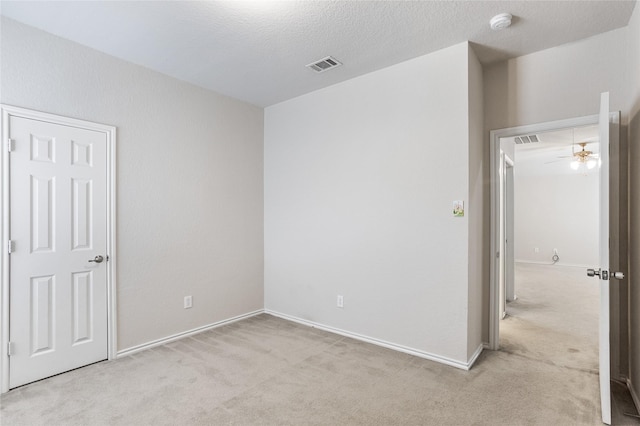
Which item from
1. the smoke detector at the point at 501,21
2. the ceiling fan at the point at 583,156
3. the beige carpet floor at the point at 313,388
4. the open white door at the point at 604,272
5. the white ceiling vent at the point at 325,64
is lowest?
the beige carpet floor at the point at 313,388

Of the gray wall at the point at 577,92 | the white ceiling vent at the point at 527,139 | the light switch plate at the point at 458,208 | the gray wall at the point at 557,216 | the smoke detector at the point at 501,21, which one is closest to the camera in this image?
the smoke detector at the point at 501,21

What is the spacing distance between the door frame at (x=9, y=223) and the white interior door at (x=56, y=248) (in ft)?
0.10

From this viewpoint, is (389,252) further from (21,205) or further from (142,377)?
(21,205)

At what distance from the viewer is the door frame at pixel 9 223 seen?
246cm

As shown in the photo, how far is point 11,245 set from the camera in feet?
8.24

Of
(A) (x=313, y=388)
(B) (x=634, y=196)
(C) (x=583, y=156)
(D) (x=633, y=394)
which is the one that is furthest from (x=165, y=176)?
(C) (x=583, y=156)

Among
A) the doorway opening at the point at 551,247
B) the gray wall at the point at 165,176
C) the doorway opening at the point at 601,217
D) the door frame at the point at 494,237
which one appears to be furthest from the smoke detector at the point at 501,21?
the gray wall at the point at 165,176

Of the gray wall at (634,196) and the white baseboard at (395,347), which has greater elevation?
the gray wall at (634,196)

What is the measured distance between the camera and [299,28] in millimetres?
2600

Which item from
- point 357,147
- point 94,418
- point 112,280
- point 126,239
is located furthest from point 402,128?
point 94,418

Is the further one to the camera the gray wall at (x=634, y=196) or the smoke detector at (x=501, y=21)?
the smoke detector at (x=501, y=21)

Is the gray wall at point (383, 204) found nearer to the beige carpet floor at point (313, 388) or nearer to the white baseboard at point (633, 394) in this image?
the beige carpet floor at point (313, 388)

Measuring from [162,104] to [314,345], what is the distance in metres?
3.05

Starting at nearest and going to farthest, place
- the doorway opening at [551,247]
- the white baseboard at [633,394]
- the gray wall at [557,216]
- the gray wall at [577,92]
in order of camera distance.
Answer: the white baseboard at [633,394], the gray wall at [577,92], the doorway opening at [551,247], the gray wall at [557,216]
